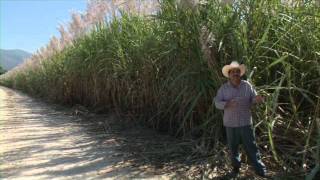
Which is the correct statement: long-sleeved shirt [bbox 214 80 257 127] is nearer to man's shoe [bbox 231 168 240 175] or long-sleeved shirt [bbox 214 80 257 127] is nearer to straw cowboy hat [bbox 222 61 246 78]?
straw cowboy hat [bbox 222 61 246 78]

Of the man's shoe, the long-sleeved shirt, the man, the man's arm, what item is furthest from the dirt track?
the man's arm

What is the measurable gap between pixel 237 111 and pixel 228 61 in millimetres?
952

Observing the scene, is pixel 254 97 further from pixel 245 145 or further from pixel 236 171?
pixel 236 171

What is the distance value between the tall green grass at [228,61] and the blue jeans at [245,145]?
0.51 ft

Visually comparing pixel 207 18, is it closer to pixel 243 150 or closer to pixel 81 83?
pixel 243 150

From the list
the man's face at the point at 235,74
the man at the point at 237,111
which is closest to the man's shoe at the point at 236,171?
the man at the point at 237,111

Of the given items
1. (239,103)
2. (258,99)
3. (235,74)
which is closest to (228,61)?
(235,74)

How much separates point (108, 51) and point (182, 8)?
3341 mm

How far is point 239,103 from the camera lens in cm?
473

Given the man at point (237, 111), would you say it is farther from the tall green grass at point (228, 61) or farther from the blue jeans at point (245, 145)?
the tall green grass at point (228, 61)

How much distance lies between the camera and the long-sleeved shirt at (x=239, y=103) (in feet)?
15.5

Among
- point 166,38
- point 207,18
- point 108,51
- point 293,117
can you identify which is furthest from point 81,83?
point 293,117

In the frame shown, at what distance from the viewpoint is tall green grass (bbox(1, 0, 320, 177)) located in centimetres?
486

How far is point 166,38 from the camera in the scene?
6.34 meters
